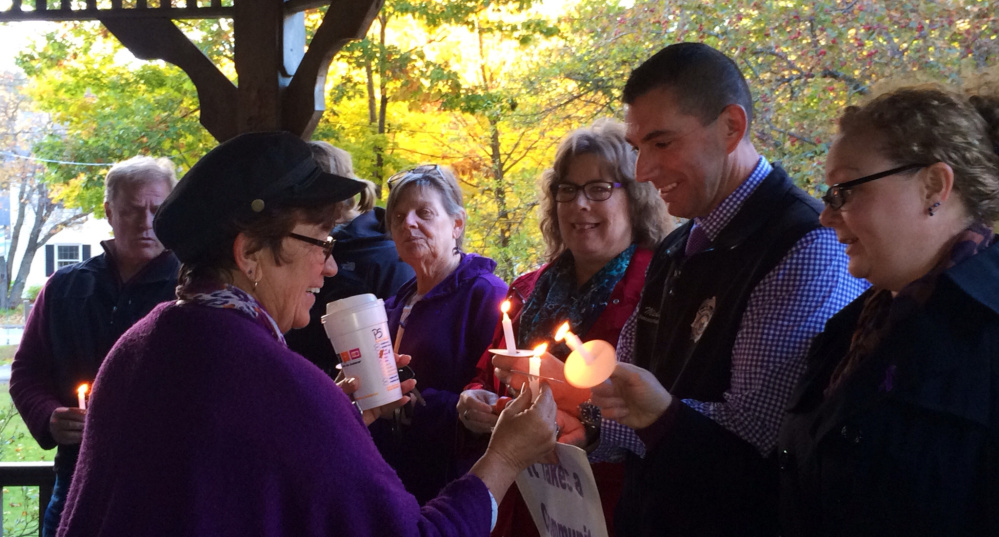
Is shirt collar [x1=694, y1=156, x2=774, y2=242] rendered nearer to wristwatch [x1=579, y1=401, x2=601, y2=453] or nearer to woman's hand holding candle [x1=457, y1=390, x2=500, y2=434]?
wristwatch [x1=579, y1=401, x2=601, y2=453]

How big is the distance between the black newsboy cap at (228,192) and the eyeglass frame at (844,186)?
1148 mm

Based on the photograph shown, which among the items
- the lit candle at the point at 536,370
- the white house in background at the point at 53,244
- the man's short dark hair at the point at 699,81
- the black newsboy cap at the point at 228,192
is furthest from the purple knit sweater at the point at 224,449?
the white house in background at the point at 53,244

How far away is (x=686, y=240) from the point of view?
7.57ft

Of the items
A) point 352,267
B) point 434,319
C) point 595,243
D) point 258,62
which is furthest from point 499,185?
point 595,243

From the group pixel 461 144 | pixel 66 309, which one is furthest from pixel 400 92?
pixel 66 309

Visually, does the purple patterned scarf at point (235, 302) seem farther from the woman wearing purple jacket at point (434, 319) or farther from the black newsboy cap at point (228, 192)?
the woman wearing purple jacket at point (434, 319)

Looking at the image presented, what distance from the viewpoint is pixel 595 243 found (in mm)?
2797

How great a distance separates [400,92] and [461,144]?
2.98 ft

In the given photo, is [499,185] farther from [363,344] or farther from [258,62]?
[363,344]

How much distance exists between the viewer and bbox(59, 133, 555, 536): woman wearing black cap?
155cm

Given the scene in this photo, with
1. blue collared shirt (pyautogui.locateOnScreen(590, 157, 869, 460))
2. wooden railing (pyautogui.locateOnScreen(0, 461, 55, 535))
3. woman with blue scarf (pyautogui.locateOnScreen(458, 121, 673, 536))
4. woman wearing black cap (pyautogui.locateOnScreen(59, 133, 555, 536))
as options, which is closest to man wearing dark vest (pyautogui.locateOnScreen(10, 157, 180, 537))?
wooden railing (pyautogui.locateOnScreen(0, 461, 55, 535))

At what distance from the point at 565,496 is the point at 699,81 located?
3.85 ft

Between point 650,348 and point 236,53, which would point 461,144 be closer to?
point 236,53

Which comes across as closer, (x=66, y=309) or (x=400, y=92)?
(x=66, y=309)
